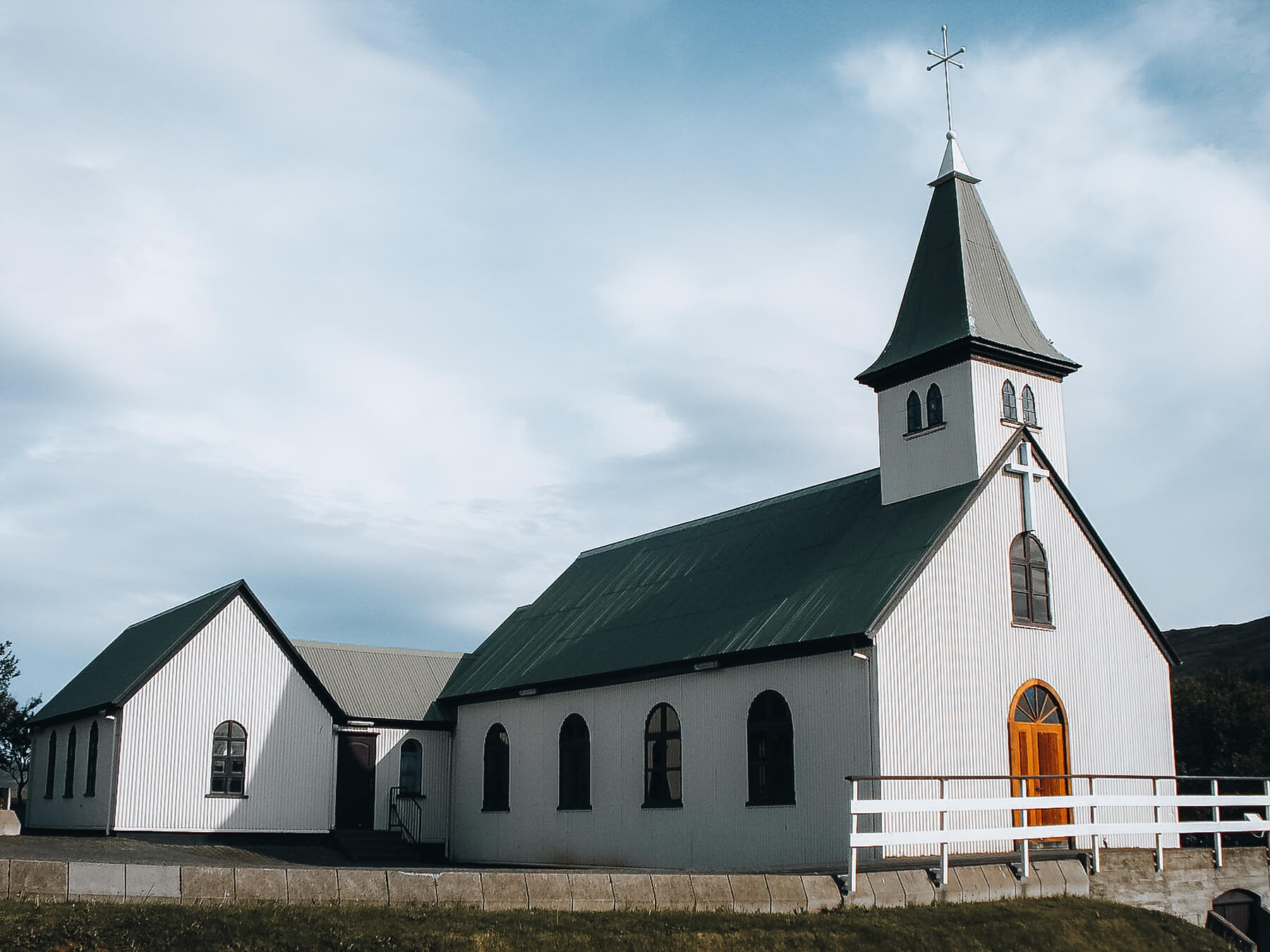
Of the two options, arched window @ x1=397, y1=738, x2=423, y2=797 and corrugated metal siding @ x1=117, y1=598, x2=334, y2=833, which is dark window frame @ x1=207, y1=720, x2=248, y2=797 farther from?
arched window @ x1=397, y1=738, x2=423, y2=797

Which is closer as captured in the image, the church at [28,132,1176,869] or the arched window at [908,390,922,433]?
the church at [28,132,1176,869]

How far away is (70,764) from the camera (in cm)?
3269

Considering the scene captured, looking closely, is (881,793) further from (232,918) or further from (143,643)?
(143,643)

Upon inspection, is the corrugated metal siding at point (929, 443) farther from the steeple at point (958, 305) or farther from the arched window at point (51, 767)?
the arched window at point (51, 767)

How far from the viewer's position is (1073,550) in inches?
1005

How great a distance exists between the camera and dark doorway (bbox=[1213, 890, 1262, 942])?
21969 mm

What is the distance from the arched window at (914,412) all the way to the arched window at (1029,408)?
80.5 inches

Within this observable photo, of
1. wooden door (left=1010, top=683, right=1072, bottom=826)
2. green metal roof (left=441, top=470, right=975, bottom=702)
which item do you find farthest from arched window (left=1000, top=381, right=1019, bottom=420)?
wooden door (left=1010, top=683, right=1072, bottom=826)

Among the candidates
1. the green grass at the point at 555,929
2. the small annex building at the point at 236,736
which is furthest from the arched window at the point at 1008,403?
the small annex building at the point at 236,736

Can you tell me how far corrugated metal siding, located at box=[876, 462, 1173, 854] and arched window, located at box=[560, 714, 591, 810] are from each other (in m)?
8.70

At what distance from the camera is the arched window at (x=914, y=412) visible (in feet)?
86.1

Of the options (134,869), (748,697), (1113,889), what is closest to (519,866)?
(748,697)

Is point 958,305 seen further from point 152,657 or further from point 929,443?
point 152,657

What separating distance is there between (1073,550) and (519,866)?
45.4ft
